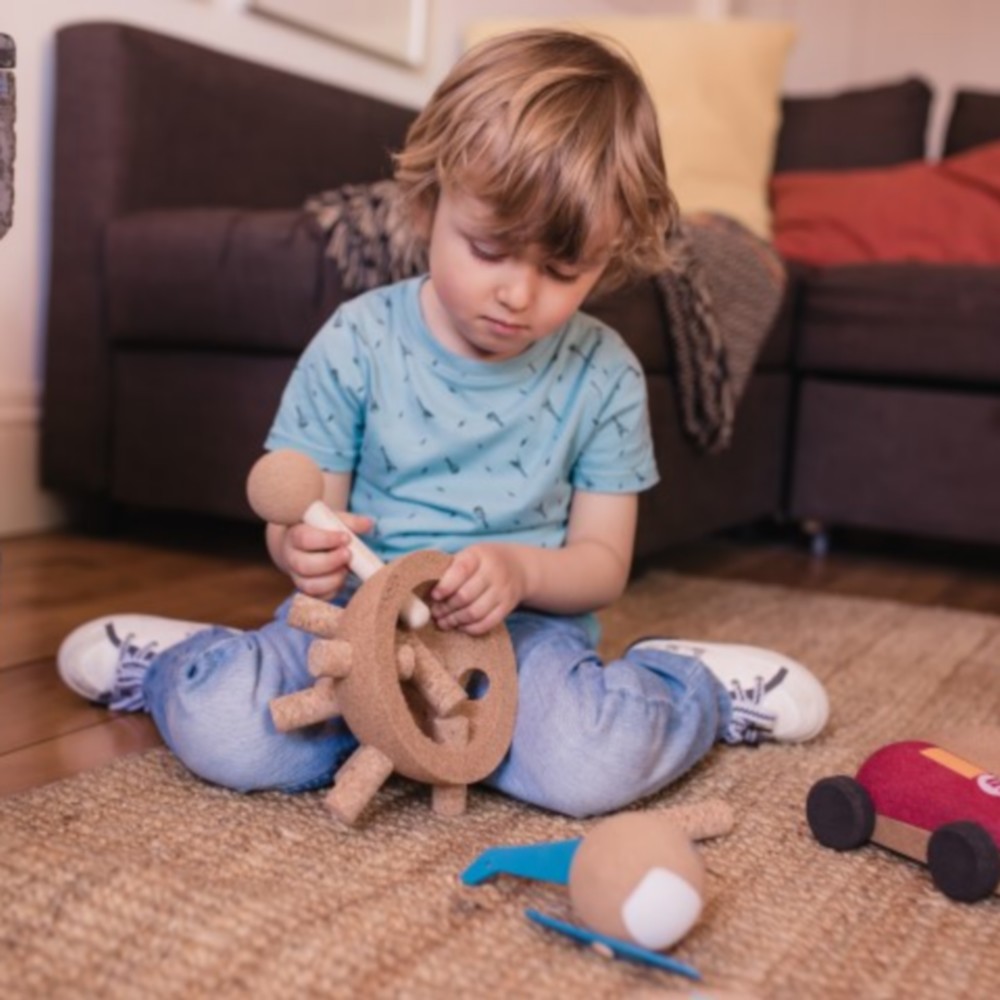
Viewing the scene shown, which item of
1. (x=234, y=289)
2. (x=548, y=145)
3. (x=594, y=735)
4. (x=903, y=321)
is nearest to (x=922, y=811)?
(x=594, y=735)

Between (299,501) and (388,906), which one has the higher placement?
(299,501)

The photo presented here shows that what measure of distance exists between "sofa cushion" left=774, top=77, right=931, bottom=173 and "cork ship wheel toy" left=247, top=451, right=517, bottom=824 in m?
1.88

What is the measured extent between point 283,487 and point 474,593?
5.3 inches

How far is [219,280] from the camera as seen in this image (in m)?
1.56

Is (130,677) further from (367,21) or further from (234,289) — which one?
(367,21)

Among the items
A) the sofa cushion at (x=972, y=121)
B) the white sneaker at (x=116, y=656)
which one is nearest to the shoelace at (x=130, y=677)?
the white sneaker at (x=116, y=656)

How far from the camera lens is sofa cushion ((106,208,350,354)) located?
4.85 ft

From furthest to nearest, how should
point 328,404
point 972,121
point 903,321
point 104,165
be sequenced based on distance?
point 972,121
point 903,321
point 104,165
point 328,404

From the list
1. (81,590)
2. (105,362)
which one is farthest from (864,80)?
(81,590)

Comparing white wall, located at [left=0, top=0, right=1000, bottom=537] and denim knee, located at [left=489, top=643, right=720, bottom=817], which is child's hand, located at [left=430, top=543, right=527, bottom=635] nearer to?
denim knee, located at [left=489, top=643, right=720, bottom=817]

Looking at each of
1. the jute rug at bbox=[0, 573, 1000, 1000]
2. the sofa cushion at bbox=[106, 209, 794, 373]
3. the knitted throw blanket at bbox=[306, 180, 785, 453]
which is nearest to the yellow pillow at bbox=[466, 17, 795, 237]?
the knitted throw blanket at bbox=[306, 180, 785, 453]

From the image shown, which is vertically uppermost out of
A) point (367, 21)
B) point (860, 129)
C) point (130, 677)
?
point (367, 21)

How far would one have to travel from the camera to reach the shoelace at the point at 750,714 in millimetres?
954

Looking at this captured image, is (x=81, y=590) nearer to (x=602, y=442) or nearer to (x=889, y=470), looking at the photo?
(x=602, y=442)
